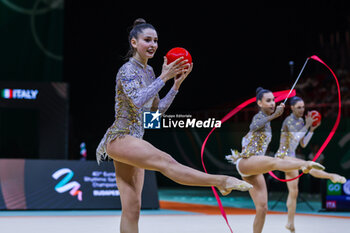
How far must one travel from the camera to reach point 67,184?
34.5ft

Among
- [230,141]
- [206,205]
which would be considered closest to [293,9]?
[230,141]

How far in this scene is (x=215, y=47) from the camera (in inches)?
650

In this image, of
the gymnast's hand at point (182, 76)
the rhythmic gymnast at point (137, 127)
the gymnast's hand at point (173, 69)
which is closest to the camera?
the rhythmic gymnast at point (137, 127)

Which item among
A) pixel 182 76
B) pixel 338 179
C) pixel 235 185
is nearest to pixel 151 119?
pixel 182 76

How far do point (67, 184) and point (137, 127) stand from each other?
6715mm

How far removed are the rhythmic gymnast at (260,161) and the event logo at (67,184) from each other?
16.4 feet

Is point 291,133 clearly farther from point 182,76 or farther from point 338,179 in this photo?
point 182,76

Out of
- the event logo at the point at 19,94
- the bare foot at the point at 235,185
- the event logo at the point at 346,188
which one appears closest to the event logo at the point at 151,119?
the bare foot at the point at 235,185

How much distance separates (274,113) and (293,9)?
13.0 m

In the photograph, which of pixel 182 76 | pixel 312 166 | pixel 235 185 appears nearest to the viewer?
pixel 235 185

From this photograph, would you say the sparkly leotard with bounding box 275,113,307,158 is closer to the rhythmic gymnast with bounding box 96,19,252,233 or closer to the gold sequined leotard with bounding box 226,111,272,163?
the gold sequined leotard with bounding box 226,111,272,163

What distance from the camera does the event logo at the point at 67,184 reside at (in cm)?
1045

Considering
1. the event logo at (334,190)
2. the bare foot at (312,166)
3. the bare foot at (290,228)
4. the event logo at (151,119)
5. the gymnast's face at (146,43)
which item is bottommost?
the event logo at (334,190)

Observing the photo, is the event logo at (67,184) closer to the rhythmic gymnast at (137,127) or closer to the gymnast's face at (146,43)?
the rhythmic gymnast at (137,127)
